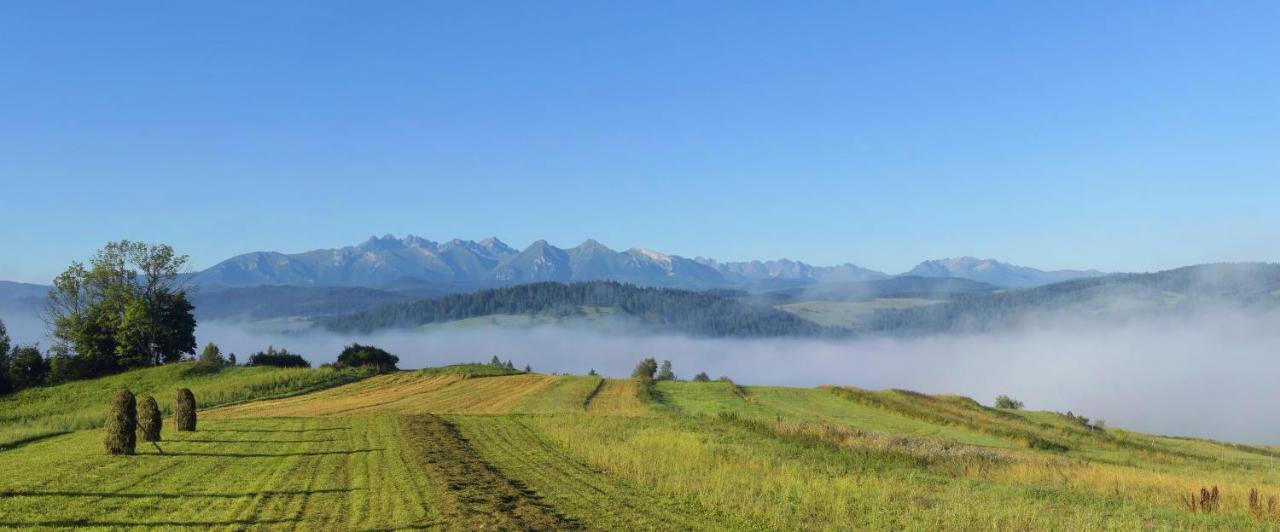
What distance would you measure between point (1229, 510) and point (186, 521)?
88.1 ft

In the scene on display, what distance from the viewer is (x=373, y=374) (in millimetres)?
79250

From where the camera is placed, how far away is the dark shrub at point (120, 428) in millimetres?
Answer: 28875

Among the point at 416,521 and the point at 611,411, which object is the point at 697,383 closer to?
the point at 611,411

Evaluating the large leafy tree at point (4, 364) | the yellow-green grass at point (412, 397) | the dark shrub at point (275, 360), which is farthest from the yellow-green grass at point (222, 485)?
the large leafy tree at point (4, 364)

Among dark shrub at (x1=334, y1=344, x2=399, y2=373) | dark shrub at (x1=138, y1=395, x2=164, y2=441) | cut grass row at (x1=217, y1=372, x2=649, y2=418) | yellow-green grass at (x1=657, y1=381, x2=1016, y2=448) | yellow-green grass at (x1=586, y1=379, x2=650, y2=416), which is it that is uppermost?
dark shrub at (x1=138, y1=395, x2=164, y2=441)

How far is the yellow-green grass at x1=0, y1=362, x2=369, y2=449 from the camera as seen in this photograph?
5966cm

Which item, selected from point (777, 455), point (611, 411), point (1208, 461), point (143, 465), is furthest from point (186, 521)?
point (1208, 461)

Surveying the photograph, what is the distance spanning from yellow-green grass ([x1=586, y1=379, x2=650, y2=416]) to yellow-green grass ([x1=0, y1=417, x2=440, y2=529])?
21.0m

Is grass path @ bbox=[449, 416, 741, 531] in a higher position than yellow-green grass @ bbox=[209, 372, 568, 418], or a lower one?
higher

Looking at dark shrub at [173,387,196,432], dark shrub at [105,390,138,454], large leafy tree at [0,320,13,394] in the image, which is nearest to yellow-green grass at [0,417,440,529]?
dark shrub at [105,390,138,454]

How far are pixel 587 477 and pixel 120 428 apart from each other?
680 inches

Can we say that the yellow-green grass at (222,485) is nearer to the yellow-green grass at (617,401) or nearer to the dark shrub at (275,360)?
the yellow-green grass at (617,401)

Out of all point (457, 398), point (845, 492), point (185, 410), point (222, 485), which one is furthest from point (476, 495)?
point (457, 398)

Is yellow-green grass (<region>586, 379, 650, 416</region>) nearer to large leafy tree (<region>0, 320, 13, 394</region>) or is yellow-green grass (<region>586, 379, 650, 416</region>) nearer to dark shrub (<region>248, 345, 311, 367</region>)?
dark shrub (<region>248, 345, 311, 367</region>)
